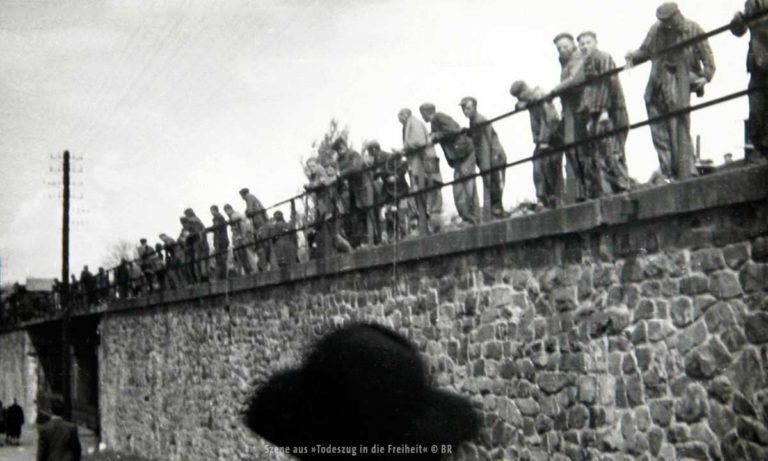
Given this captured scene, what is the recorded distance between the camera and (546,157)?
9109mm

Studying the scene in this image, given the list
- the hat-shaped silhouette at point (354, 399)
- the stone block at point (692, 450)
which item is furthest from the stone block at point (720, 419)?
the hat-shaped silhouette at point (354, 399)

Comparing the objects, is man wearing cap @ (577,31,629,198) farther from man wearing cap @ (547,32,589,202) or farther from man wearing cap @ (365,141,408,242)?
man wearing cap @ (365,141,408,242)

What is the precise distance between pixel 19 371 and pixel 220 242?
2355 cm

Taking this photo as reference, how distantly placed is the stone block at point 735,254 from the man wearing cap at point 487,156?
3.03m

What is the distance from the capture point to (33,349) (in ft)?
125

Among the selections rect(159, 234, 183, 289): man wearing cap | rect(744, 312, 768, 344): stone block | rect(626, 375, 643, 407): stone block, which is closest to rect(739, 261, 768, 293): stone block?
rect(744, 312, 768, 344): stone block

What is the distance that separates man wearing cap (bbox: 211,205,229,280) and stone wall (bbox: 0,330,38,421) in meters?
20.8

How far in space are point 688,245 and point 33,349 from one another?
116ft

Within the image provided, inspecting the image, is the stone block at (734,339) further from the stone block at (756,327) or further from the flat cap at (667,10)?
the flat cap at (667,10)

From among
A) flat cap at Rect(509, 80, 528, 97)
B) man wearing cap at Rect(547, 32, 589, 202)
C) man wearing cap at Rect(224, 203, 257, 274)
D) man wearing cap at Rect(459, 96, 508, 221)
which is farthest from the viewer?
man wearing cap at Rect(224, 203, 257, 274)

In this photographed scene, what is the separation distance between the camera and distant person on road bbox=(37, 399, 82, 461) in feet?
33.1

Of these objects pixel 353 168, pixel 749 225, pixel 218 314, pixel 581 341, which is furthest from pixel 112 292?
pixel 749 225

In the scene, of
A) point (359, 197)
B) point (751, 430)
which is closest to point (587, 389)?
point (751, 430)

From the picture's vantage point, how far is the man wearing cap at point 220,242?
18.2m
